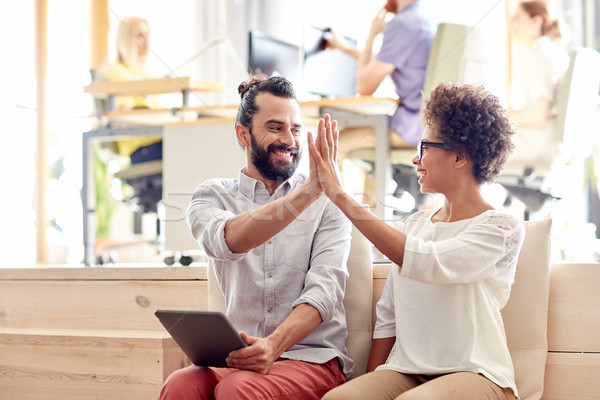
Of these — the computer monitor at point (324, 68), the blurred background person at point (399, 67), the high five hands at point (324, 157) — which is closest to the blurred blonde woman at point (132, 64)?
the computer monitor at point (324, 68)

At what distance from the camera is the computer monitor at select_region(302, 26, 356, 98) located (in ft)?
10.4

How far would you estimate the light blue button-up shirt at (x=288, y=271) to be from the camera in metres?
1.45

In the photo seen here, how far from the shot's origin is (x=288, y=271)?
4.94 feet

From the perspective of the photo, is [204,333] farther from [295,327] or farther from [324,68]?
[324,68]

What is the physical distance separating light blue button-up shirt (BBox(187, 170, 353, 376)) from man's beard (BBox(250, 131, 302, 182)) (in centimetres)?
2

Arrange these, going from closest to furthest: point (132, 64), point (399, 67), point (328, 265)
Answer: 1. point (328, 265)
2. point (399, 67)
3. point (132, 64)

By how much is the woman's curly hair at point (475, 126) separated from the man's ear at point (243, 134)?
0.45 meters

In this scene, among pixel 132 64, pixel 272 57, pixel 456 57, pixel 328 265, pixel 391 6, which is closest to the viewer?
pixel 328 265

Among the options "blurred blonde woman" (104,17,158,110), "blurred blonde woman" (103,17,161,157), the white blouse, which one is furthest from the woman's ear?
"blurred blonde woman" (104,17,158,110)

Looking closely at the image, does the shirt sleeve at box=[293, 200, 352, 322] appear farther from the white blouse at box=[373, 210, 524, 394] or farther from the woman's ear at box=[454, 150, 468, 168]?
the woman's ear at box=[454, 150, 468, 168]

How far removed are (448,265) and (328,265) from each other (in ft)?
1.00

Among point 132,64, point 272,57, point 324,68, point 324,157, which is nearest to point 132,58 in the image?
point 132,64

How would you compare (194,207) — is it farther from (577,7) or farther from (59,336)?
(577,7)

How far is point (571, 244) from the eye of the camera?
3.07 m
